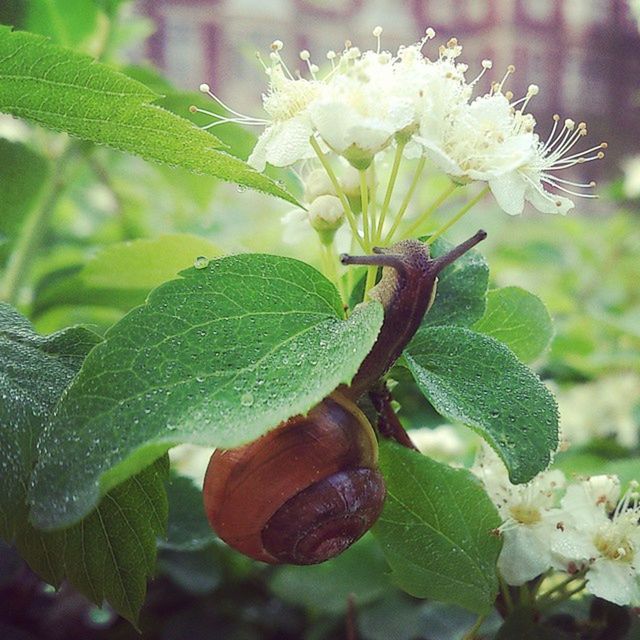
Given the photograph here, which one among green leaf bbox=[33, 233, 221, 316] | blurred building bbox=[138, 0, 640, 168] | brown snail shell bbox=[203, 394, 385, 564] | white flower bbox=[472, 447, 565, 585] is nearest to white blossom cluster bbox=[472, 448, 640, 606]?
white flower bbox=[472, 447, 565, 585]

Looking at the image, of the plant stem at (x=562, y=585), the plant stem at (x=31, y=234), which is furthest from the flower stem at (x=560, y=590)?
the plant stem at (x=31, y=234)

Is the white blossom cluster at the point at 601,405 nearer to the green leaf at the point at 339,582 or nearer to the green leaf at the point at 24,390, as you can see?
the green leaf at the point at 339,582

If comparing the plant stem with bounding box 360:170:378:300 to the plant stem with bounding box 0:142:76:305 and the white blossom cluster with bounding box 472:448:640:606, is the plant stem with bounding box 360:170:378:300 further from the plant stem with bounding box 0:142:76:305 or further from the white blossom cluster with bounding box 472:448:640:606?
the plant stem with bounding box 0:142:76:305

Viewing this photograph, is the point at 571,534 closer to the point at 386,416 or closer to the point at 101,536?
the point at 386,416

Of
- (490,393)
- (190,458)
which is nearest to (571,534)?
(490,393)

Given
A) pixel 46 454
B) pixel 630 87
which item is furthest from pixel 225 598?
pixel 630 87

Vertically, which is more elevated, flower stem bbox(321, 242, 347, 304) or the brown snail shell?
flower stem bbox(321, 242, 347, 304)
